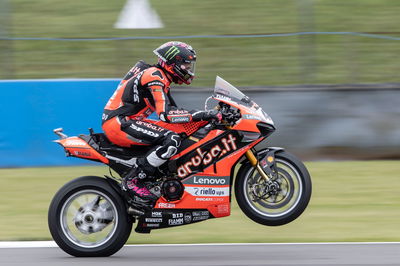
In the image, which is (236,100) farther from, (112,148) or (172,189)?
(112,148)

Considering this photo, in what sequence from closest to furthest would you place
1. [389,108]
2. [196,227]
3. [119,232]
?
[119,232] < [196,227] < [389,108]

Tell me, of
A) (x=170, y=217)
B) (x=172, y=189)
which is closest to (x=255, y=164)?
(x=172, y=189)

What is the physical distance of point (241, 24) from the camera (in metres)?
13.8

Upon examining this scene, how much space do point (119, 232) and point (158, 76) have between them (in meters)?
1.39

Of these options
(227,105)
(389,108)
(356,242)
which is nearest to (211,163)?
(227,105)

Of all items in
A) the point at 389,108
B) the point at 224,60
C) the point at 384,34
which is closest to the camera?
the point at 389,108

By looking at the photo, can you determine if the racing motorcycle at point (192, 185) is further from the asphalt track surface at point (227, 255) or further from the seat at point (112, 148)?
the asphalt track surface at point (227, 255)

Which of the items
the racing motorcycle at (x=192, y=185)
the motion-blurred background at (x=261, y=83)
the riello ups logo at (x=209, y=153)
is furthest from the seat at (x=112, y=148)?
the motion-blurred background at (x=261, y=83)

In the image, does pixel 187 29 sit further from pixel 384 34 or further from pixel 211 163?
pixel 211 163

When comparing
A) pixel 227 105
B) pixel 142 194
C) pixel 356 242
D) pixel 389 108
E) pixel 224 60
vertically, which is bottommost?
pixel 356 242

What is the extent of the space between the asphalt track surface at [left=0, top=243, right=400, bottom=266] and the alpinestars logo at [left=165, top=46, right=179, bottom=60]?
1.70m

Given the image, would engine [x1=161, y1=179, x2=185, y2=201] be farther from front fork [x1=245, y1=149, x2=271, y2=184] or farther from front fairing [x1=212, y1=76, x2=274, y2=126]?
front fairing [x1=212, y1=76, x2=274, y2=126]

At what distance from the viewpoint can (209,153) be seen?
7.30 metres

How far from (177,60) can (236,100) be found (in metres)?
0.63
